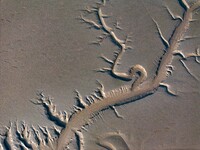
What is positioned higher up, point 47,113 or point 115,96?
point 115,96

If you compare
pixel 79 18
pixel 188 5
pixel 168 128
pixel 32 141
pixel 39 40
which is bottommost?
pixel 32 141

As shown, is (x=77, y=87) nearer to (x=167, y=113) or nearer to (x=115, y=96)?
(x=115, y=96)

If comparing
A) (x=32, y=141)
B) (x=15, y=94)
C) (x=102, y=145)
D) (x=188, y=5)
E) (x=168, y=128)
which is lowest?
(x=32, y=141)

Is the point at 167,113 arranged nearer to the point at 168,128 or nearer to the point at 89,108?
the point at 168,128

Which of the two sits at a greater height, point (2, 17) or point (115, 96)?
point (2, 17)

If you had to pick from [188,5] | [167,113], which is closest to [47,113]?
[167,113]

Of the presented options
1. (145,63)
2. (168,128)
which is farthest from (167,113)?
(145,63)
